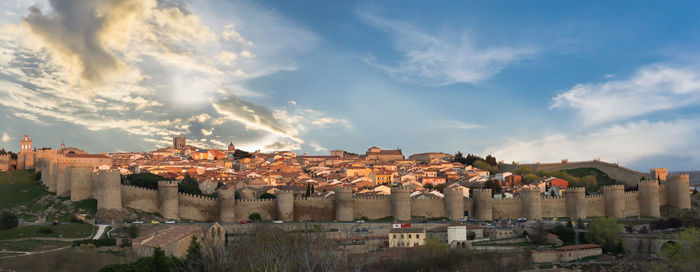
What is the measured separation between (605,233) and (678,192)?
964cm

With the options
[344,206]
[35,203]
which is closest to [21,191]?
[35,203]

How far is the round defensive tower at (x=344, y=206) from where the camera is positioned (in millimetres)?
35844

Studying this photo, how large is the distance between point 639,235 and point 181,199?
2490 centimetres

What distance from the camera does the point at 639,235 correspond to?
109 ft

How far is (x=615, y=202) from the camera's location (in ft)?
126

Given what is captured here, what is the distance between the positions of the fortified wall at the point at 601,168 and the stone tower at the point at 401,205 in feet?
81.5

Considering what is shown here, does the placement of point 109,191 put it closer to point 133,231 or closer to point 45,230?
point 133,231

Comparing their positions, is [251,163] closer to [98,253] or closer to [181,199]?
[181,199]

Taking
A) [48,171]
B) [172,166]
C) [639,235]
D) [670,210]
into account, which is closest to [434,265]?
[639,235]

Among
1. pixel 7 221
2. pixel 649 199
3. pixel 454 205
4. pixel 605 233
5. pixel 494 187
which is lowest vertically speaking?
pixel 605 233

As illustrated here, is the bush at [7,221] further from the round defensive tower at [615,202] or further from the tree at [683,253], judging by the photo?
the round defensive tower at [615,202]

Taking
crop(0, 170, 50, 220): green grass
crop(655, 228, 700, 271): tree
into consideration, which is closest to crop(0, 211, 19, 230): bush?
crop(0, 170, 50, 220): green grass

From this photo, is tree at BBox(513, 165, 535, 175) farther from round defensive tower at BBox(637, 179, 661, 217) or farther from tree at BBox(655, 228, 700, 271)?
tree at BBox(655, 228, 700, 271)

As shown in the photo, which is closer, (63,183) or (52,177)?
(63,183)
